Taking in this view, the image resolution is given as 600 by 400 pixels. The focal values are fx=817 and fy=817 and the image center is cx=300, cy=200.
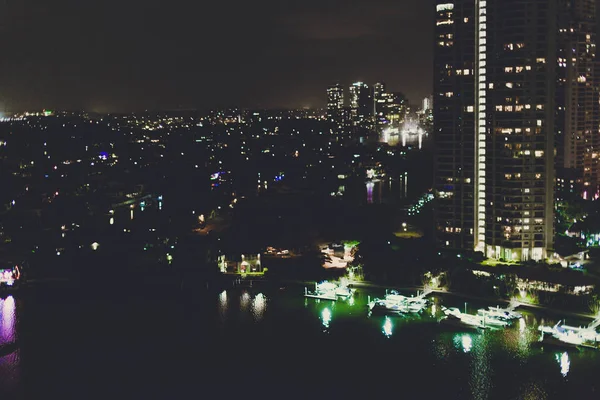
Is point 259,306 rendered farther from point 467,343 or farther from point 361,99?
point 361,99

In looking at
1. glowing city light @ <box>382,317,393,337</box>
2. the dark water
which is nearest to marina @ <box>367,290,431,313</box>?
the dark water

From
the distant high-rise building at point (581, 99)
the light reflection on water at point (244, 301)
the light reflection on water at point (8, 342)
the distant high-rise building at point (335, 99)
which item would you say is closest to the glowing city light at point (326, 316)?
the light reflection on water at point (244, 301)

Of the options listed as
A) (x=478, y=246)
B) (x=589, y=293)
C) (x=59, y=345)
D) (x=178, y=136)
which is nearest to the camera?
(x=59, y=345)

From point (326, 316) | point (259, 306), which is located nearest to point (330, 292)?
point (326, 316)

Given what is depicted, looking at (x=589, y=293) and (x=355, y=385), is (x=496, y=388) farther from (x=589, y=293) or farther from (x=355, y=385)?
(x=589, y=293)

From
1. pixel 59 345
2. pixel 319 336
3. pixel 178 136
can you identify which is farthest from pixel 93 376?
pixel 178 136

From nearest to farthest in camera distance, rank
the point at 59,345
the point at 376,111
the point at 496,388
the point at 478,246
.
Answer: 1. the point at 496,388
2. the point at 59,345
3. the point at 478,246
4. the point at 376,111
